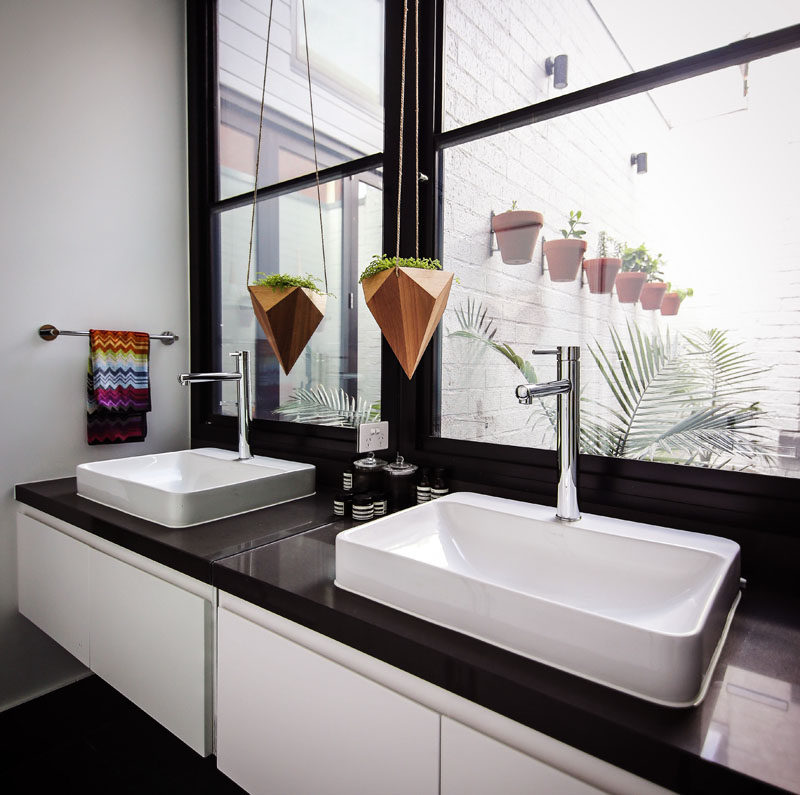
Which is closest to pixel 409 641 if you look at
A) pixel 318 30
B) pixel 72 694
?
pixel 72 694

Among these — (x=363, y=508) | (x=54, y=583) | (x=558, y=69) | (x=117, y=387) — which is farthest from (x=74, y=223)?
(x=558, y=69)

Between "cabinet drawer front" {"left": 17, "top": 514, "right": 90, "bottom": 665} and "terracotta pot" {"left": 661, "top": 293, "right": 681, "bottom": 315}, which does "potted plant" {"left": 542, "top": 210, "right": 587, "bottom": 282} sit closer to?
"terracotta pot" {"left": 661, "top": 293, "right": 681, "bottom": 315}

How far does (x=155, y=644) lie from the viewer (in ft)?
3.80

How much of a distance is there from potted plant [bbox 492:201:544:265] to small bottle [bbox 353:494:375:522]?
2.17 ft

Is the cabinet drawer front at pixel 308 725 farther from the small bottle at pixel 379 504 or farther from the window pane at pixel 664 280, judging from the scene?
the window pane at pixel 664 280

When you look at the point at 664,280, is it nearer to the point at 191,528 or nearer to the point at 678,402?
the point at 678,402

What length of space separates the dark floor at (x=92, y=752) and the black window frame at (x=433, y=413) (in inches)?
34.2

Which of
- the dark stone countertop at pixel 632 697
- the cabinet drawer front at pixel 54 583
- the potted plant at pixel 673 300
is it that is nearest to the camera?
the dark stone countertop at pixel 632 697

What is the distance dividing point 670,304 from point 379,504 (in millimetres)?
759

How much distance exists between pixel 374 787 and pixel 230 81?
2.15m

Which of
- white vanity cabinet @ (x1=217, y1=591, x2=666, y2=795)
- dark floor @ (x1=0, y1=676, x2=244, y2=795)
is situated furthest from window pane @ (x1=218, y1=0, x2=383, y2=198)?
dark floor @ (x1=0, y1=676, x2=244, y2=795)

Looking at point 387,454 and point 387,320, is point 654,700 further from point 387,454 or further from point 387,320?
point 387,454

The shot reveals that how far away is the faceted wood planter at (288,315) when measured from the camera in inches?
58.0

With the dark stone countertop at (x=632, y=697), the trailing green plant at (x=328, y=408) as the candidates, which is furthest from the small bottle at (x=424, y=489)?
the dark stone countertop at (x=632, y=697)
